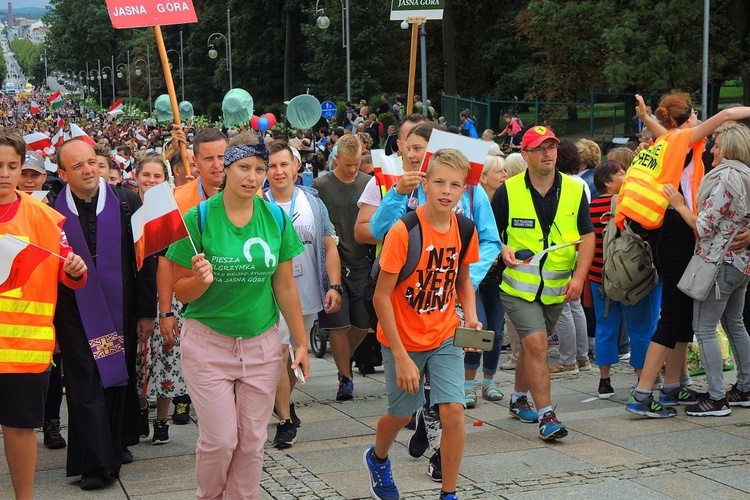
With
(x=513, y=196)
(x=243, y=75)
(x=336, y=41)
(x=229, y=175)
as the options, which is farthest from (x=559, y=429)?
(x=243, y=75)

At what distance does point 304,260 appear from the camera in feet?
25.5

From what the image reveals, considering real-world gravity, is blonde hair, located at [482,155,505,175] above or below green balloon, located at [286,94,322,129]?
below

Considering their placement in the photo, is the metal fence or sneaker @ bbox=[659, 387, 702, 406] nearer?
sneaker @ bbox=[659, 387, 702, 406]

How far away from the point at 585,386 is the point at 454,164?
3875 mm

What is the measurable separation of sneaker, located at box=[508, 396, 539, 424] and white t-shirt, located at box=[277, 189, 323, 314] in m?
1.53

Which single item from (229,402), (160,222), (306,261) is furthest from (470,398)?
(160,222)

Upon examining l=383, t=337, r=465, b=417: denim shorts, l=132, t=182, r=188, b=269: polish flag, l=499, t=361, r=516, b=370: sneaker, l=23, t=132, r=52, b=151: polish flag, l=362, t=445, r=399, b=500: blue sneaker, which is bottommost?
l=499, t=361, r=516, b=370: sneaker

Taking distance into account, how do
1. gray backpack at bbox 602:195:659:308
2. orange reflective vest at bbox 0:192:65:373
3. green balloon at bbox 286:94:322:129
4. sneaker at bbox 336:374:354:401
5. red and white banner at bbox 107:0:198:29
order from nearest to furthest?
orange reflective vest at bbox 0:192:65:373 < gray backpack at bbox 602:195:659:308 < red and white banner at bbox 107:0:198:29 < sneaker at bbox 336:374:354:401 < green balloon at bbox 286:94:322:129

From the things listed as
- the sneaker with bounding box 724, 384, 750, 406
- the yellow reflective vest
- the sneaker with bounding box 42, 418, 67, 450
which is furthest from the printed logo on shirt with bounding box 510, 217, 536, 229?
the sneaker with bounding box 42, 418, 67, 450

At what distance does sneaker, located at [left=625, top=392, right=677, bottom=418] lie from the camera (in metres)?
7.48

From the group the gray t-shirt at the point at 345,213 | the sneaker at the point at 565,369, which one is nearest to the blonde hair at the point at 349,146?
the gray t-shirt at the point at 345,213

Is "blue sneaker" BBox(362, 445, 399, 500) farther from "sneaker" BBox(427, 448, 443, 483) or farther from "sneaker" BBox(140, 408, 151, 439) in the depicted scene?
"sneaker" BBox(140, 408, 151, 439)

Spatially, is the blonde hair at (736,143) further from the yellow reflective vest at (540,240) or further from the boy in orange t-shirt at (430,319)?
the boy in orange t-shirt at (430,319)

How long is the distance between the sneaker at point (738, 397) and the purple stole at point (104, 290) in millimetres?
4261
